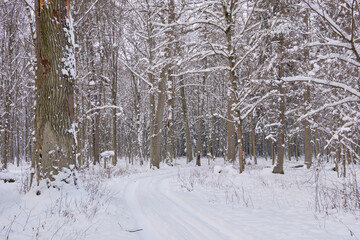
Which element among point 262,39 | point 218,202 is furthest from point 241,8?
point 218,202

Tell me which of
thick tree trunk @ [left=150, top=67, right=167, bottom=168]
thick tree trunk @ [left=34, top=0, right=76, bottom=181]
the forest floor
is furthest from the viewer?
thick tree trunk @ [left=150, top=67, right=167, bottom=168]

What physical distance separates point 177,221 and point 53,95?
3657mm

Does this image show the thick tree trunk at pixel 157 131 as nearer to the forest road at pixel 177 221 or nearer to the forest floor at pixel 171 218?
the forest road at pixel 177 221

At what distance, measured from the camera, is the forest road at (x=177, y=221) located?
3688mm

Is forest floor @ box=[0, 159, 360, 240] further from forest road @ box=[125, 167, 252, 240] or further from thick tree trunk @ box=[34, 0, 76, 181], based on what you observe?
thick tree trunk @ box=[34, 0, 76, 181]

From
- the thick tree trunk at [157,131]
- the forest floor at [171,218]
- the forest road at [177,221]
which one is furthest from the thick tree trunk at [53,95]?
the thick tree trunk at [157,131]

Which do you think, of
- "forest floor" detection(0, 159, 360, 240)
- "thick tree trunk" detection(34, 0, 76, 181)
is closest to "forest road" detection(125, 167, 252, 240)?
"forest floor" detection(0, 159, 360, 240)

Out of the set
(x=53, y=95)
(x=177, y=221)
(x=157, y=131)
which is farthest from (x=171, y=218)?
(x=157, y=131)

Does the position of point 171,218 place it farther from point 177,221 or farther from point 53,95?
point 53,95

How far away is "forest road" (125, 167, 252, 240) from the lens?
3.69 m

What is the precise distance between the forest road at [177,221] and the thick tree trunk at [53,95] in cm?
201

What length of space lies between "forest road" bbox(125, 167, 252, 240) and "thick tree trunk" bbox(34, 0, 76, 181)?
2.01 metres

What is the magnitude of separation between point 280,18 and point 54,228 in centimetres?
771

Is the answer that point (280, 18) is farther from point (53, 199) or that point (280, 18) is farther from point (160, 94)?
point (160, 94)
